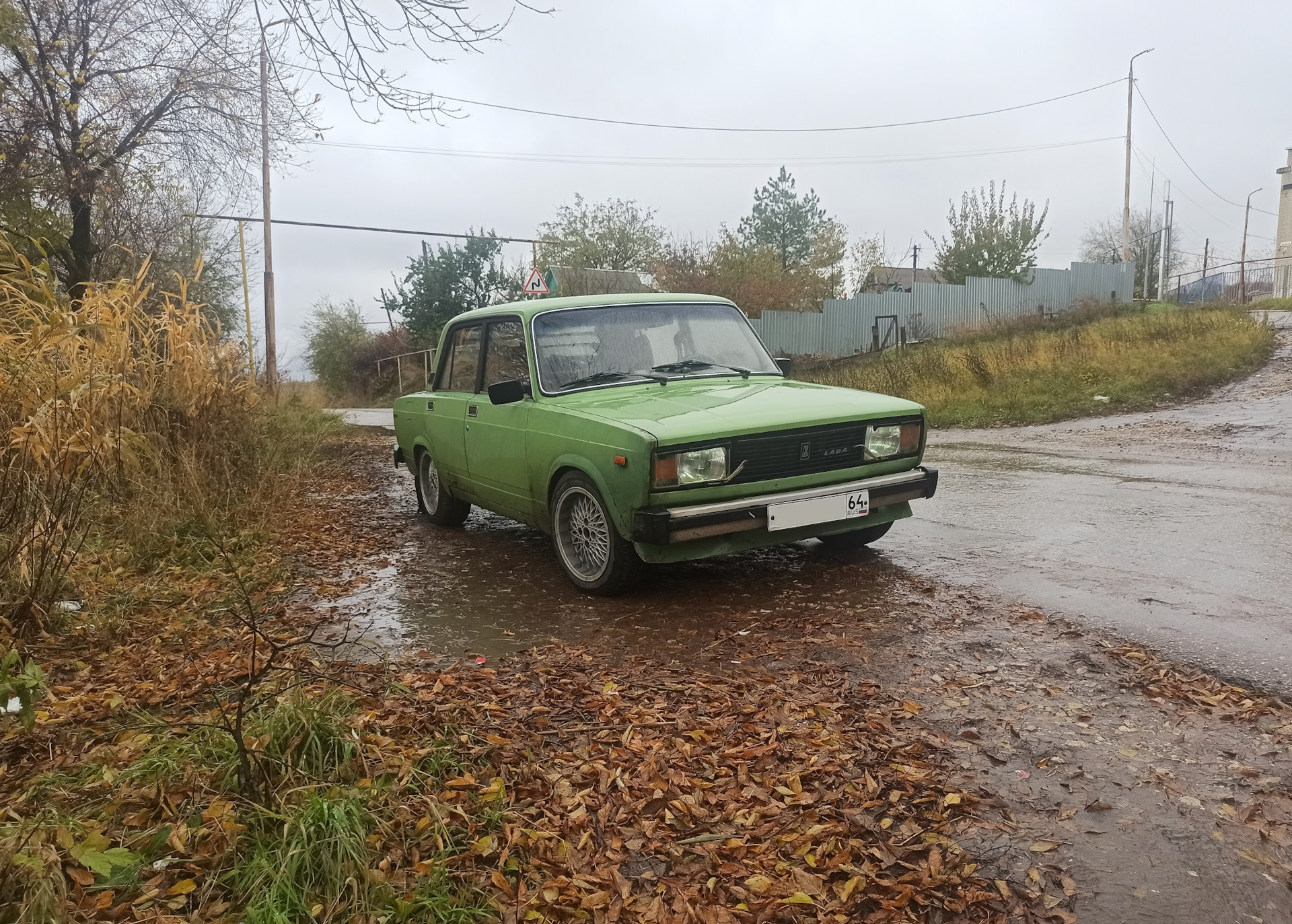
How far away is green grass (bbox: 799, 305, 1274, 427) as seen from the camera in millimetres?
13828

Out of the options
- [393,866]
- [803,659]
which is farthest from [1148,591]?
[393,866]

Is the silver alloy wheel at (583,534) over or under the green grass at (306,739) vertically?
over

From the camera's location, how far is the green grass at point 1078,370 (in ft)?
45.4

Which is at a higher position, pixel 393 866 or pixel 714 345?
pixel 714 345

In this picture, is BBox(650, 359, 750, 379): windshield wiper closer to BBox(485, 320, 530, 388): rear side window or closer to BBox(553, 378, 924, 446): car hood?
BBox(553, 378, 924, 446): car hood

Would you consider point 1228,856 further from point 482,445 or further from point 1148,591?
point 482,445

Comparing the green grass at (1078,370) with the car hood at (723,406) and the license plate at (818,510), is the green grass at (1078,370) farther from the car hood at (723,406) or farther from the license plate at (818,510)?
the license plate at (818,510)

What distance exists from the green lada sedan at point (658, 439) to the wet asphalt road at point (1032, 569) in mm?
338

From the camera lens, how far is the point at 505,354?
20.1 ft

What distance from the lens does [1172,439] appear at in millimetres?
10469

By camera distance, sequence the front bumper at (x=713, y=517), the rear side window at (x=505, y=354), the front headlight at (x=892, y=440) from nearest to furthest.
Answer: the front bumper at (x=713, y=517) < the front headlight at (x=892, y=440) < the rear side window at (x=505, y=354)

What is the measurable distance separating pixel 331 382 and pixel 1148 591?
135 ft

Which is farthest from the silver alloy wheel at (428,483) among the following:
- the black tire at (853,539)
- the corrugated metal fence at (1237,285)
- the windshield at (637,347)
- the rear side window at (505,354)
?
the corrugated metal fence at (1237,285)

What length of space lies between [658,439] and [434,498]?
3.59 m
